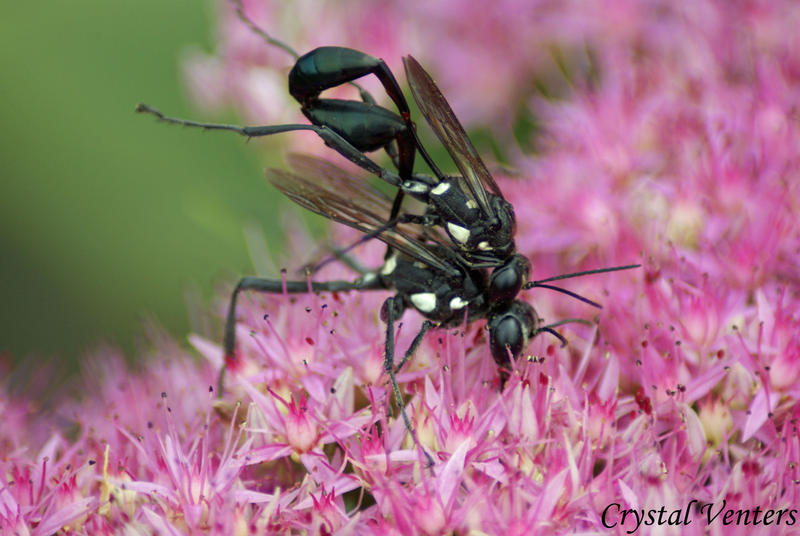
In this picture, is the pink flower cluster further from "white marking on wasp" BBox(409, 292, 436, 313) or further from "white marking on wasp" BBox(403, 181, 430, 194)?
"white marking on wasp" BBox(403, 181, 430, 194)

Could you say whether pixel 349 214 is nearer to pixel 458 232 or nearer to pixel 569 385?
pixel 458 232

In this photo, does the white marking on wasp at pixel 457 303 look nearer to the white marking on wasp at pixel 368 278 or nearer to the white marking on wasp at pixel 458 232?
the white marking on wasp at pixel 458 232

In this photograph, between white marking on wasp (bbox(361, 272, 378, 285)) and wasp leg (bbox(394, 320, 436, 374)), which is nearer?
wasp leg (bbox(394, 320, 436, 374))

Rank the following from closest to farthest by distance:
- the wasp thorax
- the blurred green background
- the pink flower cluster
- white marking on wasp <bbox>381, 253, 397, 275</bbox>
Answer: the pink flower cluster → the wasp thorax → white marking on wasp <bbox>381, 253, 397, 275</bbox> → the blurred green background

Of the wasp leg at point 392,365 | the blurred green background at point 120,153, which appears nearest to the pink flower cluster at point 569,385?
the wasp leg at point 392,365

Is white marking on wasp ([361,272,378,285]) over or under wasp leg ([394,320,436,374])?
over

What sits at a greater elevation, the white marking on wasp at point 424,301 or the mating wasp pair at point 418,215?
the mating wasp pair at point 418,215

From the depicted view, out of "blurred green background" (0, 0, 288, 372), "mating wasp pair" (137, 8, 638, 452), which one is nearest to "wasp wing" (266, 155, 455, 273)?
"mating wasp pair" (137, 8, 638, 452)

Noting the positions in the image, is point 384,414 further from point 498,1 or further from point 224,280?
point 498,1
